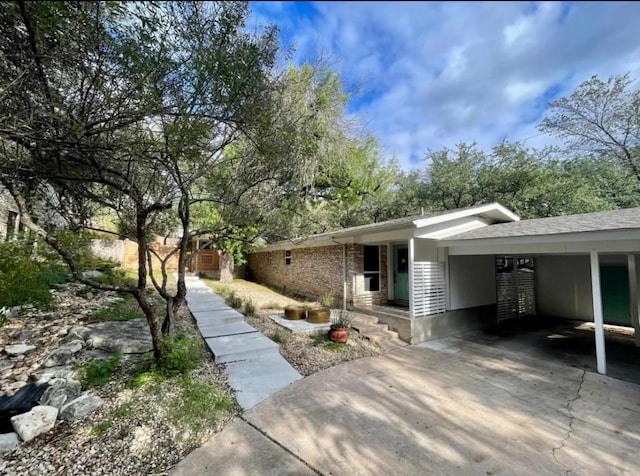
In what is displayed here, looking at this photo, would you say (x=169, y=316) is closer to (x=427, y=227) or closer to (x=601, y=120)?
(x=427, y=227)

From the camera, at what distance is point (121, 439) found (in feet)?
10.1

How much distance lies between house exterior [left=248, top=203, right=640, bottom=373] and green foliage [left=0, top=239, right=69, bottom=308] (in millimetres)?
6974

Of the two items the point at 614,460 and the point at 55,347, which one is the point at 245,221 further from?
the point at 614,460

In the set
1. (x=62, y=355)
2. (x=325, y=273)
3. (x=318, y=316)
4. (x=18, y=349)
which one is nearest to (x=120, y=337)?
(x=62, y=355)

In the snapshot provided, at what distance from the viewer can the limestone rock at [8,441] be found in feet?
9.34

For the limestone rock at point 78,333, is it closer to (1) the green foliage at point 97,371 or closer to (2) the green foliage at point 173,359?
(1) the green foliage at point 97,371

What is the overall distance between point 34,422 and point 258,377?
2.63m

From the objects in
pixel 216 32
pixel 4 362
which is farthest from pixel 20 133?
pixel 4 362

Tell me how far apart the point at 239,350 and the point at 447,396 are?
144 inches

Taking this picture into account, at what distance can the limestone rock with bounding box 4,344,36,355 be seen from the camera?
15.4 ft

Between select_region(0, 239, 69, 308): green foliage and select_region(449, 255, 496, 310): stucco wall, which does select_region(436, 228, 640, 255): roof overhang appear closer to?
select_region(449, 255, 496, 310): stucco wall

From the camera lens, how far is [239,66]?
3.41m

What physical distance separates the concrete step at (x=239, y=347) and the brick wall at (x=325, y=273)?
3.88m

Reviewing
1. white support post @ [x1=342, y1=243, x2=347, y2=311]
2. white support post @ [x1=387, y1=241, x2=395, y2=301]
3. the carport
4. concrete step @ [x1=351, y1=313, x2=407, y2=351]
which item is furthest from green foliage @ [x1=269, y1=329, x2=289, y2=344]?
the carport
